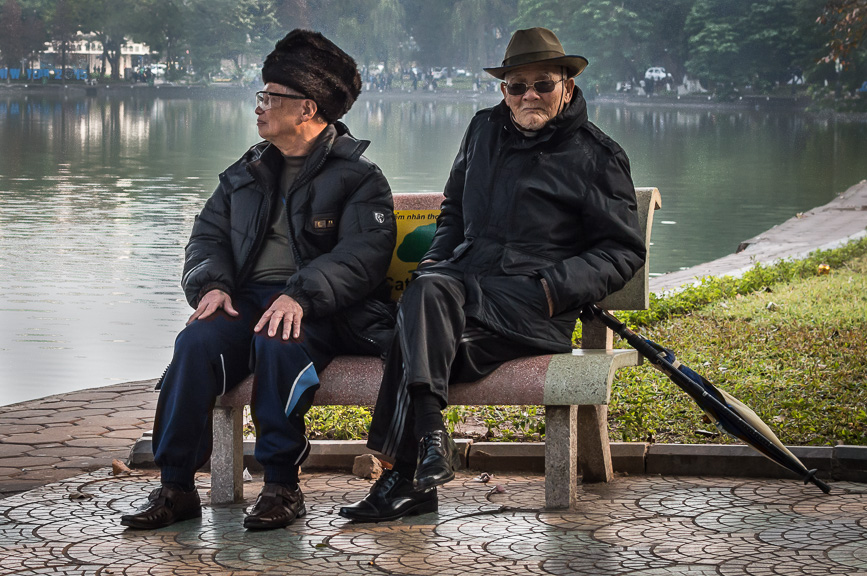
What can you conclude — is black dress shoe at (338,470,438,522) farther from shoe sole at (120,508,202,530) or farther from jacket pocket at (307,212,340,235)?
jacket pocket at (307,212,340,235)

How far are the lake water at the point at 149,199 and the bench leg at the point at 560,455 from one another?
157 inches

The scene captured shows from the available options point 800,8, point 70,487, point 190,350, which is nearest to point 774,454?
point 190,350

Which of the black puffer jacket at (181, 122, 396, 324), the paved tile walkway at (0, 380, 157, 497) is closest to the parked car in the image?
the paved tile walkway at (0, 380, 157, 497)

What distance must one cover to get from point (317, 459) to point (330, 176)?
44.3 inches

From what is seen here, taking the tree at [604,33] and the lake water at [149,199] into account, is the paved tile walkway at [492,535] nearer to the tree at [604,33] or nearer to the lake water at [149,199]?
the lake water at [149,199]

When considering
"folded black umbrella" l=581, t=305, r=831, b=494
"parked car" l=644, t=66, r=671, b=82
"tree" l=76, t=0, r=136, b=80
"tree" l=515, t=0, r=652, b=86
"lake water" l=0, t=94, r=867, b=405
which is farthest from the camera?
"tree" l=76, t=0, r=136, b=80

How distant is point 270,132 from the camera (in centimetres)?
497

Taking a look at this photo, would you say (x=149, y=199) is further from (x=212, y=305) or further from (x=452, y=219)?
(x=212, y=305)

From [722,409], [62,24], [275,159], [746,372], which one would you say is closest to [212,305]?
[275,159]

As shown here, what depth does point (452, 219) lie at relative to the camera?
5.05 m

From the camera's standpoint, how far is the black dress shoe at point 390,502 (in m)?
4.48

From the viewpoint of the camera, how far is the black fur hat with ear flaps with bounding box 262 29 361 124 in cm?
500

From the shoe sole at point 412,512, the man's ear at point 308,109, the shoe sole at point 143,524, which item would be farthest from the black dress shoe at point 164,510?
the man's ear at point 308,109

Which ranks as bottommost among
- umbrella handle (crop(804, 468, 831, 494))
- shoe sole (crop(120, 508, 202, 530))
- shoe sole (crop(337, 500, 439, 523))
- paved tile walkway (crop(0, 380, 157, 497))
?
paved tile walkway (crop(0, 380, 157, 497))
